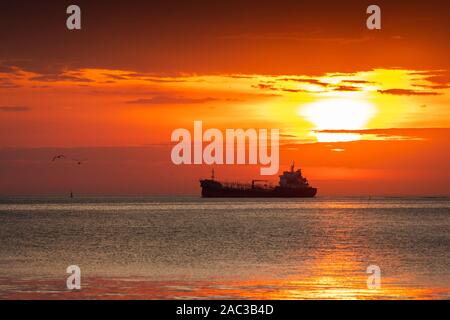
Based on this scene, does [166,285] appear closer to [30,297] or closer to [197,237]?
[30,297]

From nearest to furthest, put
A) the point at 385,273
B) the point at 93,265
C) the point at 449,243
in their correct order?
the point at 385,273, the point at 93,265, the point at 449,243

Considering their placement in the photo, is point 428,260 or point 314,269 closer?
point 314,269

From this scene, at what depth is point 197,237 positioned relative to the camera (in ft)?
233

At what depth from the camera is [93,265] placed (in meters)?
43.8

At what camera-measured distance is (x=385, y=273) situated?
39.0 meters

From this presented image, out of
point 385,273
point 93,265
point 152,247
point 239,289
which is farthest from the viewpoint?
point 152,247

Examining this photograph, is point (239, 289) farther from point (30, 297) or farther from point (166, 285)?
point (30, 297)
